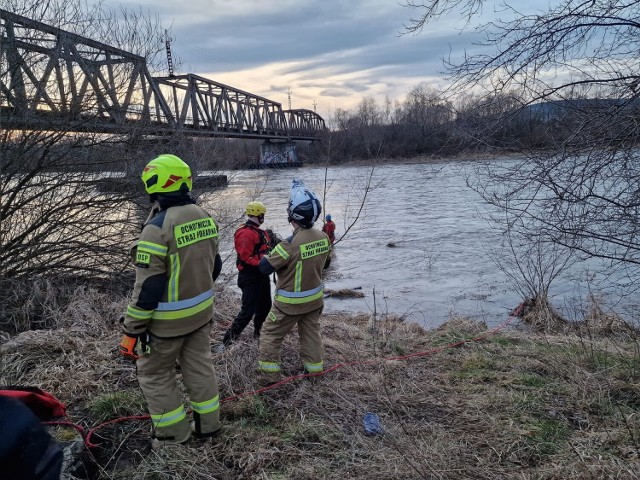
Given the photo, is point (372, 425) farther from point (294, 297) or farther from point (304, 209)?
point (304, 209)

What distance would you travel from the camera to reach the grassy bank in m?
3.03

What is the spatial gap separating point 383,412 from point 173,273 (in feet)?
6.53

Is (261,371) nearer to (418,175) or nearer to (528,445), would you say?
(528,445)

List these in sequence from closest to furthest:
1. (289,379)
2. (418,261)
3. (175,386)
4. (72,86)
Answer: (175,386) < (289,379) < (72,86) < (418,261)

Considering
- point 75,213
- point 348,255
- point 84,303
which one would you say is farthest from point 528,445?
point 348,255

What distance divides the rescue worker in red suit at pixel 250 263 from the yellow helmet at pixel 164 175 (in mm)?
2121

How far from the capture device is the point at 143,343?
10.8 ft

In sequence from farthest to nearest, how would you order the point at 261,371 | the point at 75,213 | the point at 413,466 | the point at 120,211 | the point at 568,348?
1. the point at 120,211
2. the point at 75,213
3. the point at 568,348
4. the point at 261,371
5. the point at 413,466

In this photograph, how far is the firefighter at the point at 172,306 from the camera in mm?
3133

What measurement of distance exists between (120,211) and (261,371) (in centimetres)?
544

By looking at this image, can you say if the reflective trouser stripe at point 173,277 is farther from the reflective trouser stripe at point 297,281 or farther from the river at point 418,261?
the river at point 418,261

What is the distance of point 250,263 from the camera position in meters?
5.41

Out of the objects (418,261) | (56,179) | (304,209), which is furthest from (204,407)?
(418,261)

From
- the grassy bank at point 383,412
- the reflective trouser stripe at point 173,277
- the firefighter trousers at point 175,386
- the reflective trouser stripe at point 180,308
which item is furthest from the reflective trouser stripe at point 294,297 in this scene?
the reflective trouser stripe at point 173,277
